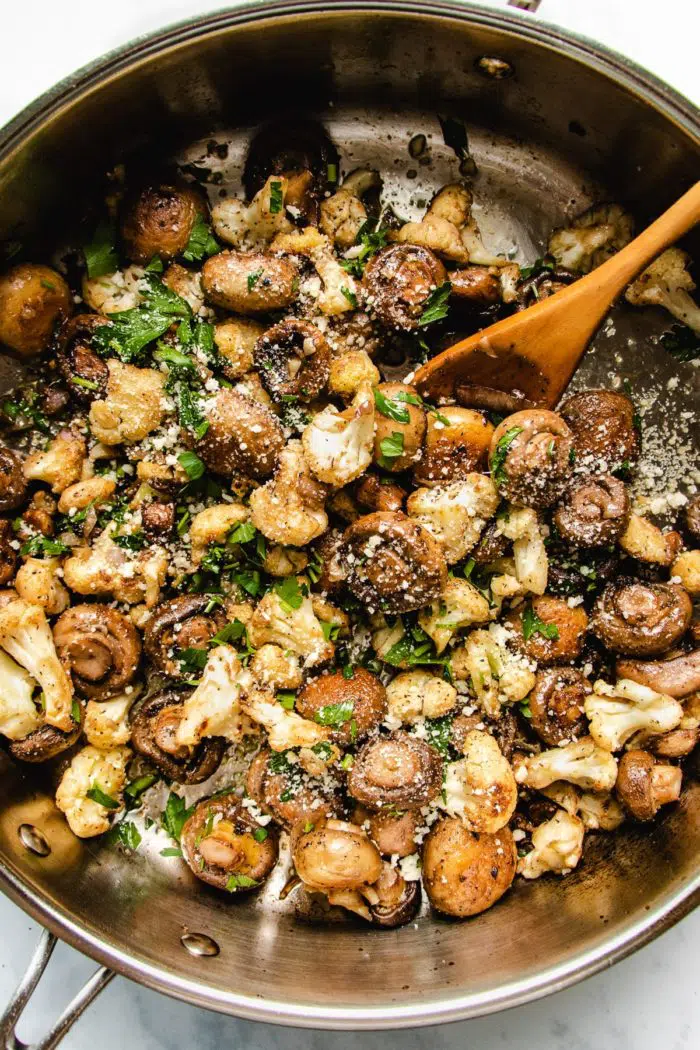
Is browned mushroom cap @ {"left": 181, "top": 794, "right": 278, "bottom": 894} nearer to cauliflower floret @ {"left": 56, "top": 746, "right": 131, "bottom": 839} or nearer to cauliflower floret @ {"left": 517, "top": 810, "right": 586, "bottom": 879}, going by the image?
cauliflower floret @ {"left": 56, "top": 746, "right": 131, "bottom": 839}

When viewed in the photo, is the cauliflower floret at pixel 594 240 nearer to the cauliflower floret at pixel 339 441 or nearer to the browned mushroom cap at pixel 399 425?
the browned mushroom cap at pixel 399 425

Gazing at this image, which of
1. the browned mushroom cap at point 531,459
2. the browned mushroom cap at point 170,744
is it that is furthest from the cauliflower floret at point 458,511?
the browned mushroom cap at point 170,744

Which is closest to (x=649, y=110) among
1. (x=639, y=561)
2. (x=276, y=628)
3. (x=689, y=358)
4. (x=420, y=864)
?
(x=689, y=358)

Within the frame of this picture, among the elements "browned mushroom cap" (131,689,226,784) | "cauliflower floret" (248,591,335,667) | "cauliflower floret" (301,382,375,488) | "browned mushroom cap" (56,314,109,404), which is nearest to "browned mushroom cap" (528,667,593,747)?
"cauliflower floret" (248,591,335,667)

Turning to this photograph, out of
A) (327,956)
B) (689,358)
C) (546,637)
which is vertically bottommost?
(327,956)

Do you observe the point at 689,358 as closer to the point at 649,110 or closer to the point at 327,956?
the point at 649,110

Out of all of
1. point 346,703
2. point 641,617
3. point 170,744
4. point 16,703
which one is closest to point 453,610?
point 346,703
